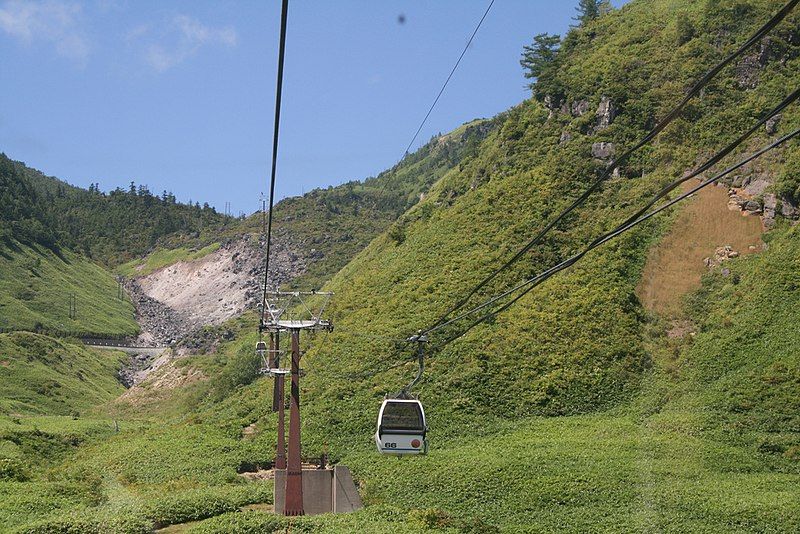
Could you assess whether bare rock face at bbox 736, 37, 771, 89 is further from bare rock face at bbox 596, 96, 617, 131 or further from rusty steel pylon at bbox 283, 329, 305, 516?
rusty steel pylon at bbox 283, 329, 305, 516

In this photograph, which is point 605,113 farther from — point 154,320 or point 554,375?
point 154,320

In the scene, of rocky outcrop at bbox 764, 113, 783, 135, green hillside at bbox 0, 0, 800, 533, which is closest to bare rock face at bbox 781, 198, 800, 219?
green hillside at bbox 0, 0, 800, 533

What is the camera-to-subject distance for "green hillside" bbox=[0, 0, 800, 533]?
119 ft

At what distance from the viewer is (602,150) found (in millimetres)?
71438

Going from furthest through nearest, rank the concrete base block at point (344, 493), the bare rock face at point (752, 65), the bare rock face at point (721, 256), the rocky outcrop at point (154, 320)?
the rocky outcrop at point (154, 320) < the bare rock face at point (752, 65) < the bare rock face at point (721, 256) < the concrete base block at point (344, 493)

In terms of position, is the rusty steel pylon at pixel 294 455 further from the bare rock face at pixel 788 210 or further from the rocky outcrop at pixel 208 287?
the rocky outcrop at pixel 208 287

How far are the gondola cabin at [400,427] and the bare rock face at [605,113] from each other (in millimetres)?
53435

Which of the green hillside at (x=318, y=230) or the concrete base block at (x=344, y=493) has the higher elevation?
the green hillside at (x=318, y=230)

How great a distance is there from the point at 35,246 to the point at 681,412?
131m

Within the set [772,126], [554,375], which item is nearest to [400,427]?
→ [554,375]

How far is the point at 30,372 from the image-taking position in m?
88.9

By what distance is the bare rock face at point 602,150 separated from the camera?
2793 inches

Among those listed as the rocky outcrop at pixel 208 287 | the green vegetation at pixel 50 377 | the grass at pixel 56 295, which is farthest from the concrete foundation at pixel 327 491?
the rocky outcrop at pixel 208 287

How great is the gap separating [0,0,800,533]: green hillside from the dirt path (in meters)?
1.02
